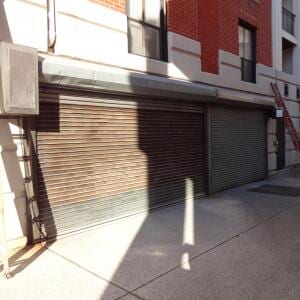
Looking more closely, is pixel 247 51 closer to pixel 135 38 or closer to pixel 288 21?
pixel 288 21

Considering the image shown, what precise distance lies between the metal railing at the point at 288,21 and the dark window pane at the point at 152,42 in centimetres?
792

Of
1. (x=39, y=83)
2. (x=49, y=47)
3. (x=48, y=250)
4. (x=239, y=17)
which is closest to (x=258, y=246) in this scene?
(x=48, y=250)

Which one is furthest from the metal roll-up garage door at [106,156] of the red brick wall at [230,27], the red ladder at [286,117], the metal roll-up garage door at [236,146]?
the red ladder at [286,117]

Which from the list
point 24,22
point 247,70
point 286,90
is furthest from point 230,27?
point 24,22

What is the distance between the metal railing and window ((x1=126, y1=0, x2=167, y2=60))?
7757 millimetres

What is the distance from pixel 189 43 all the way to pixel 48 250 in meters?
5.59

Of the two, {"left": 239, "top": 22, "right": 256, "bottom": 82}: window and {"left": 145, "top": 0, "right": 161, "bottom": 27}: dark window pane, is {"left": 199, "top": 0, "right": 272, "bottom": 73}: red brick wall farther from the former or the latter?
{"left": 145, "top": 0, "right": 161, "bottom": 27}: dark window pane

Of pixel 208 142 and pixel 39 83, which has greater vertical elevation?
pixel 39 83

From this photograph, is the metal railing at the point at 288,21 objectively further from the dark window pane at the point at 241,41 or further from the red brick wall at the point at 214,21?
the dark window pane at the point at 241,41

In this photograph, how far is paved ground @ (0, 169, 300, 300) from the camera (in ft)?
12.5

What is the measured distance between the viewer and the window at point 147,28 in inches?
284

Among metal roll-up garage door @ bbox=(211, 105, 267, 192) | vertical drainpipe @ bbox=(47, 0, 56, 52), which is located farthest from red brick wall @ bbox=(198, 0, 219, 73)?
vertical drainpipe @ bbox=(47, 0, 56, 52)

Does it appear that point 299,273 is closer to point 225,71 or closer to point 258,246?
point 258,246

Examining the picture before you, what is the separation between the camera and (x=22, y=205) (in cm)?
512
